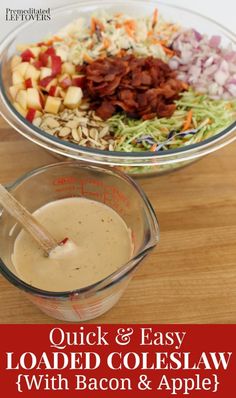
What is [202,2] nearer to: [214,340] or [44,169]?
[44,169]

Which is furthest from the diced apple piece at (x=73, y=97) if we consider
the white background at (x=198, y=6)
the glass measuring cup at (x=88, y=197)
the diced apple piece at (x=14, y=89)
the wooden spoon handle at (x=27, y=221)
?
the white background at (x=198, y=6)

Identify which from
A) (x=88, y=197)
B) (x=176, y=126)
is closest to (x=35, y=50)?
(x=176, y=126)

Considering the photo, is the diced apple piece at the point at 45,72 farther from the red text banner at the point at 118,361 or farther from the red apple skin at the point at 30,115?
the red text banner at the point at 118,361

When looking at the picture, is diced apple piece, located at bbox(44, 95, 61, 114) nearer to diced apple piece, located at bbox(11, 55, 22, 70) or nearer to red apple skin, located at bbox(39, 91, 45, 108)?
red apple skin, located at bbox(39, 91, 45, 108)

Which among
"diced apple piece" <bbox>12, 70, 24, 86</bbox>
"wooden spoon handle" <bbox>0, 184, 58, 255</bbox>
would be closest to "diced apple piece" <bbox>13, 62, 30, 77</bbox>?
"diced apple piece" <bbox>12, 70, 24, 86</bbox>

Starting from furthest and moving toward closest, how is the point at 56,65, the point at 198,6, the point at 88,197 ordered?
the point at 198,6 → the point at 56,65 → the point at 88,197

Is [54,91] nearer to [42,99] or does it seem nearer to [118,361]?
[42,99]
